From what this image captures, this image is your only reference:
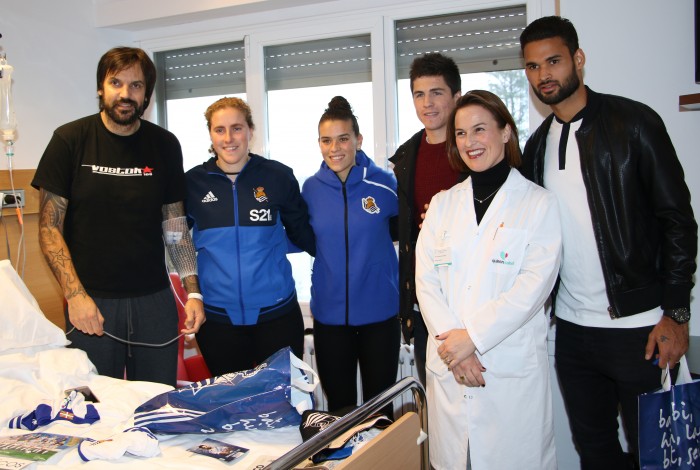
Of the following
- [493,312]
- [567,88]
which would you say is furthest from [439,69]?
[493,312]

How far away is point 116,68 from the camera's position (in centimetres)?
235

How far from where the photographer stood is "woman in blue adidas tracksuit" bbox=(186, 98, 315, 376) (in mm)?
2467

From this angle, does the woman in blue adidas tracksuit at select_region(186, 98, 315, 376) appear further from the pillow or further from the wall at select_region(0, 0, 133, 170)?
the wall at select_region(0, 0, 133, 170)

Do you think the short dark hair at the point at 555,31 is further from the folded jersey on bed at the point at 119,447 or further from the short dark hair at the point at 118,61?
the folded jersey on bed at the point at 119,447

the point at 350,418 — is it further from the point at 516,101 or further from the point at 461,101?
the point at 516,101

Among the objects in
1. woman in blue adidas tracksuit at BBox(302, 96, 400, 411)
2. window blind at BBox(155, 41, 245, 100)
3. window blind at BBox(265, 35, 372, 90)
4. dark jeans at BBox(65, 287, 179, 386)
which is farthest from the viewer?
window blind at BBox(155, 41, 245, 100)

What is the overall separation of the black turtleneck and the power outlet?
7.94ft

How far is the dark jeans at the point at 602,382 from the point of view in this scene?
2.01m

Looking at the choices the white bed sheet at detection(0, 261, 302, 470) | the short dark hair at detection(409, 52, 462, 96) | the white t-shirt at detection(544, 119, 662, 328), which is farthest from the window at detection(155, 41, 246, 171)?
the white t-shirt at detection(544, 119, 662, 328)

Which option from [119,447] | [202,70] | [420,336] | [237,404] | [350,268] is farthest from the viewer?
[202,70]

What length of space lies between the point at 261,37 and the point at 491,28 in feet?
4.76

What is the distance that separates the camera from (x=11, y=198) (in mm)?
3070

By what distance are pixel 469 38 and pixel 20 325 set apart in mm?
2693

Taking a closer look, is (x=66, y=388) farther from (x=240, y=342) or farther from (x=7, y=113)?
(x=7, y=113)
